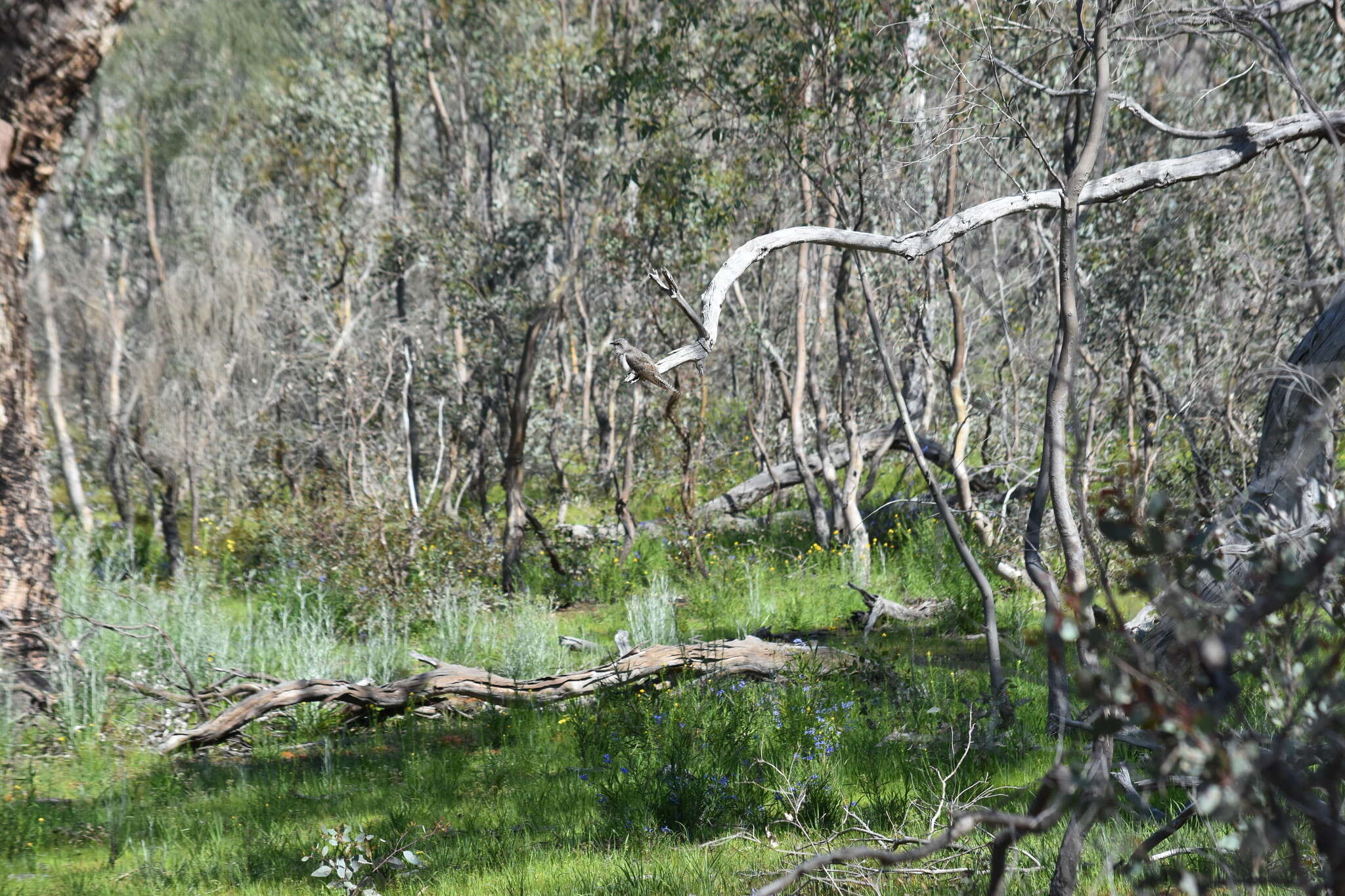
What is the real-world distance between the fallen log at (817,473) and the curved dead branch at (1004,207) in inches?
252

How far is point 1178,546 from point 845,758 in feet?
10.3

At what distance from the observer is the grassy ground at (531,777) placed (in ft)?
12.1

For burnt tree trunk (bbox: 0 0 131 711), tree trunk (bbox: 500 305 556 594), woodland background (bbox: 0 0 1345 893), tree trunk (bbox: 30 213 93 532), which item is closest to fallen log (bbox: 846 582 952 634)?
woodland background (bbox: 0 0 1345 893)

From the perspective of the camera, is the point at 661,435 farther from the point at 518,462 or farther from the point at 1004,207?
the point at 1004,207

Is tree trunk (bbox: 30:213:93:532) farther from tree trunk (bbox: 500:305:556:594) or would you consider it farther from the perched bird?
the perched bird

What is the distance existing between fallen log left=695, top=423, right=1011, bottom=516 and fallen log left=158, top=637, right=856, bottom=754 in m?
4.65

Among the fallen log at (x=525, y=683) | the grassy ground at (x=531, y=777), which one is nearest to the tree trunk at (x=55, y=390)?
the grassy ground at (x=531, y=777)

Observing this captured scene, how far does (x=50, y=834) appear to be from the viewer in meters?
4.23

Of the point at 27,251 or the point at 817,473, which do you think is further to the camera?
the point at 817,473

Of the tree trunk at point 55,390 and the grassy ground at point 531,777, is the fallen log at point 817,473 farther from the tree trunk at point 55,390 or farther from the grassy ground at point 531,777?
the tree trunk at point 55,390

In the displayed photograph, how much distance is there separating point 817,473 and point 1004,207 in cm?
832

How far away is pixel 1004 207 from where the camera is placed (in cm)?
346

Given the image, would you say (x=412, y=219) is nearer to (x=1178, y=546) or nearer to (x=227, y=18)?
(x=227, y=18)

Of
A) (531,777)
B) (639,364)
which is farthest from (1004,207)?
(531,777)
